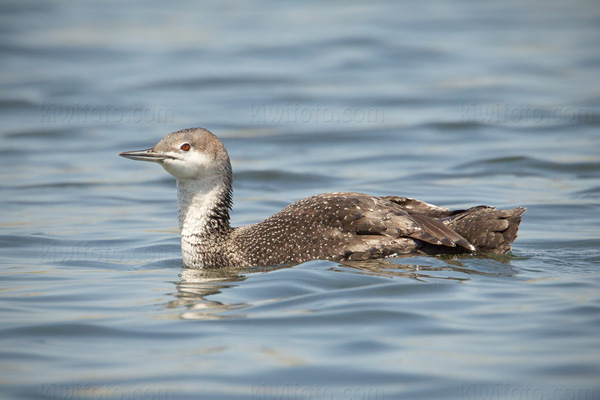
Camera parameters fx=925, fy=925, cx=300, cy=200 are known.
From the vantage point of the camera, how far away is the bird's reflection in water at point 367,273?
7.49m

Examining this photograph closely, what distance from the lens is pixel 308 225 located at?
8.23 metres

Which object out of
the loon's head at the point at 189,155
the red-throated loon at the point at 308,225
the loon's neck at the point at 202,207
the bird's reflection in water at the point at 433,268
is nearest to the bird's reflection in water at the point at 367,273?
the bird's reflection in water at the point at 433,268

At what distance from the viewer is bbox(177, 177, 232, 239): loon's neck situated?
8531 mm

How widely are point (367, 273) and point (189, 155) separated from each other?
1950mm

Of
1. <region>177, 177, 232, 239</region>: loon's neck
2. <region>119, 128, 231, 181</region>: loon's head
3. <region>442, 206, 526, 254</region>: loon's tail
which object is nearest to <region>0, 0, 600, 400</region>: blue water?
<region>442, 206, 526, 254</region>: loon's tail

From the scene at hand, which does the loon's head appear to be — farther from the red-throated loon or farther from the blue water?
the blue water

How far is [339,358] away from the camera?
6.05 m

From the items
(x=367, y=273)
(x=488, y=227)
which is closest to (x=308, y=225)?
(x=367, y=273)

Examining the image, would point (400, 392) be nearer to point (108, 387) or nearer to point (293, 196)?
point (108, 387)

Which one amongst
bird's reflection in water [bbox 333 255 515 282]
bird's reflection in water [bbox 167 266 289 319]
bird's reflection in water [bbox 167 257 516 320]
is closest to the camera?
bird's reflection in water [bbox 167 266 289 319]

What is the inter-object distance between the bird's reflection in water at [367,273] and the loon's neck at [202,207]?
39 centimetres

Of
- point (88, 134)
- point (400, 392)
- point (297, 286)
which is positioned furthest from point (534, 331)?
point (88, 134)

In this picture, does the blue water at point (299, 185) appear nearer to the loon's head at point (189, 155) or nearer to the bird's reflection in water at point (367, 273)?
the bird's reflection in water at point (367, 273)

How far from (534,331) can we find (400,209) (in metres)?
2.22
